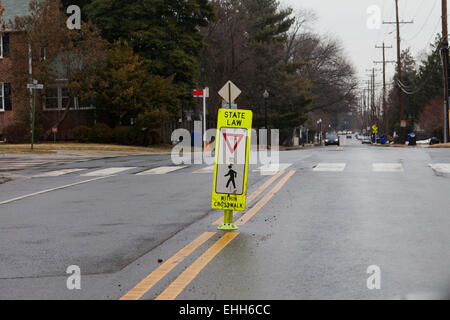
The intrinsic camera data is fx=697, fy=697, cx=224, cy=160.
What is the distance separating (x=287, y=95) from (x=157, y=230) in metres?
55.9

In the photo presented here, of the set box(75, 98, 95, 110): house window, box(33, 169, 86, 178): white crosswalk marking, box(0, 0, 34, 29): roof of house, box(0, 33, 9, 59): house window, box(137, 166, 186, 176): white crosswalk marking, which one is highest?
box(0, 0, 34, 29): roof of house

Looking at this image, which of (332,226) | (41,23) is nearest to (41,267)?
(332,226)

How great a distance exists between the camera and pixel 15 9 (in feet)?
152

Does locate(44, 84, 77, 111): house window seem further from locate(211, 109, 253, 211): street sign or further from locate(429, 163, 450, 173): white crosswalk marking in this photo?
locate(211, 109, 253, 211): street sign

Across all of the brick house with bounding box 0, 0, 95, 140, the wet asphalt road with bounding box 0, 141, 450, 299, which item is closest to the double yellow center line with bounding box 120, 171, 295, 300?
the wet asphalt road with bounding box 0, 141, 450, 299

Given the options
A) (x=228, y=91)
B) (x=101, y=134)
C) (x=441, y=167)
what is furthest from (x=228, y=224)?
(x=101, y=134)

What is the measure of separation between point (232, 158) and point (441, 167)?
35.8 feet

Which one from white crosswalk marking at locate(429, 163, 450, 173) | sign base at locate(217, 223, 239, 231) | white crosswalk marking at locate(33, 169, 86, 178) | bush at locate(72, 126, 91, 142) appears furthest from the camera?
bush at locate(72, 126, 91, 142)

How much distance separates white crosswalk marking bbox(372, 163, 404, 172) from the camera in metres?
18.1

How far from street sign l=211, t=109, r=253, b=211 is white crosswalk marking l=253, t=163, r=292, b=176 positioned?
806 cm

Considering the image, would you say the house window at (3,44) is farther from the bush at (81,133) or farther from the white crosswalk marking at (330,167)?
the white crosswalk marking at (330,167)

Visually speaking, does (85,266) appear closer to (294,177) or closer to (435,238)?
(435,238)

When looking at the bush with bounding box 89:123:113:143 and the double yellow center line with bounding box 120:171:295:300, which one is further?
the bush with bounding box 89:123:113:143

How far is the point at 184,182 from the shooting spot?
1633 centimetres
